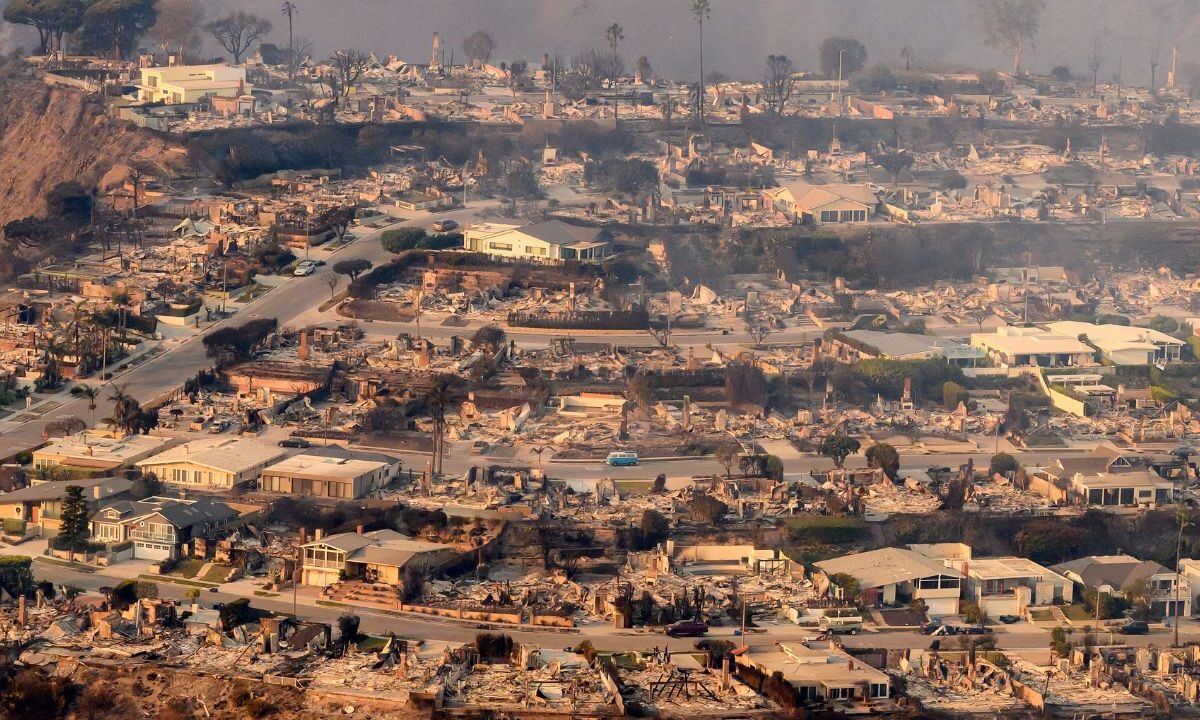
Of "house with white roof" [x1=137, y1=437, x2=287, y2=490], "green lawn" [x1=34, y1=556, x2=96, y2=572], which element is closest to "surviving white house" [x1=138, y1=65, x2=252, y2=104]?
"house with white roof" [x1=137, y1=437, x2=287, y2=490]

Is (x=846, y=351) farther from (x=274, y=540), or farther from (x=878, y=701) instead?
(x=878, y=701)

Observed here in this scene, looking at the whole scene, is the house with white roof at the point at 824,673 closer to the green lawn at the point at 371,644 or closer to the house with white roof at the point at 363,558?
the green lawn at the point at 371,644

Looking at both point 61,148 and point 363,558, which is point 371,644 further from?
point 61,148

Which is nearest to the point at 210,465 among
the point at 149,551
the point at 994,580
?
the point at 149,551

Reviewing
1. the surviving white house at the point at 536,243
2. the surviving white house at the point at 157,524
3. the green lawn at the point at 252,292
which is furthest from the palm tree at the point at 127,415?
the surviving white house at the point at 536,243

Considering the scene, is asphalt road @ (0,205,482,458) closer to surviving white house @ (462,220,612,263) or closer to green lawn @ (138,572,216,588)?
surviving white house @ (462,220,612,263)

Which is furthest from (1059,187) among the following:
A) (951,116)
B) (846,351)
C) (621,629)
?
(621,629)
